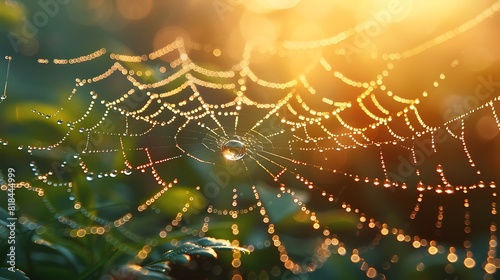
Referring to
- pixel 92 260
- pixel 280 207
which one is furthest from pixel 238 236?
pixel 92 260

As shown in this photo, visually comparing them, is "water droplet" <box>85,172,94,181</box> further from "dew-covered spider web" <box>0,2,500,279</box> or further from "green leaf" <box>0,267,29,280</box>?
"green leaf" <box>0,267,29,280</box>

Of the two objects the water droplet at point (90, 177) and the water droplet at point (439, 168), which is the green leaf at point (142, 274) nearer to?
the water droplet at point (90, 177)

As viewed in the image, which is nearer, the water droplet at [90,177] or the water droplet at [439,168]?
the water droplet at [90,177]

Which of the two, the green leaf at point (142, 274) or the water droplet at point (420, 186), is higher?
the water droplet at point (420, 186)

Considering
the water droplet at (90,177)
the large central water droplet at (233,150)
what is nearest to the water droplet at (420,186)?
the large central water droplet at (233,150)

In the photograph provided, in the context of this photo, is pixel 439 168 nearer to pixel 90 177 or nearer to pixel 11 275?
pixel 90 177

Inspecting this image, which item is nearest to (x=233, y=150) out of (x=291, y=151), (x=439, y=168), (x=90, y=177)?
(x=291, y=151)

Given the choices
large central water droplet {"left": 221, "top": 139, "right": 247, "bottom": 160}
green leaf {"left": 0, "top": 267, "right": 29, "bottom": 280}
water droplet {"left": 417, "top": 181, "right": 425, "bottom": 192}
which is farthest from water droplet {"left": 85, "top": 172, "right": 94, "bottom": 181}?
water droplet {"left": 417, "top": 181, "right": 425, "bottom": 192}

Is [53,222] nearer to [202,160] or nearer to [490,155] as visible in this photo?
[202,160]
